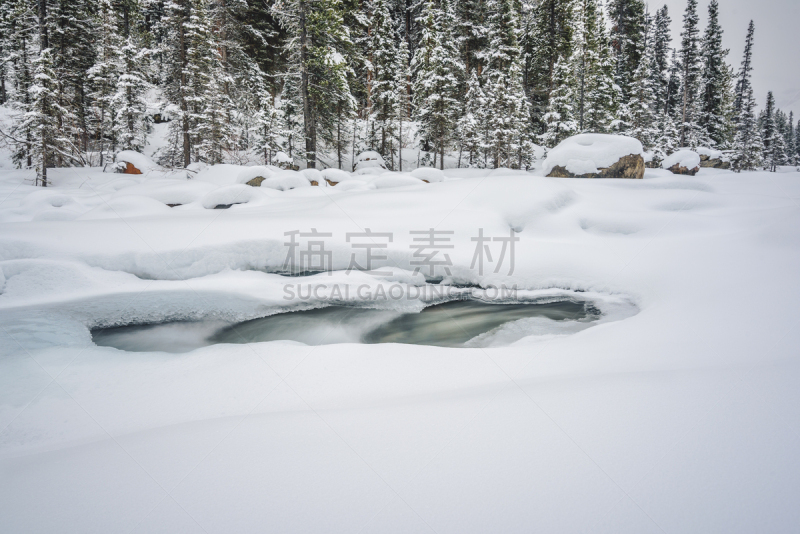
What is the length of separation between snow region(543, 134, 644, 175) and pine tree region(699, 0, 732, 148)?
2535 cm

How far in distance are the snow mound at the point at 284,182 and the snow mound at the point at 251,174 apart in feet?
1.04

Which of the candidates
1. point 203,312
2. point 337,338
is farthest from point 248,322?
point 337,338

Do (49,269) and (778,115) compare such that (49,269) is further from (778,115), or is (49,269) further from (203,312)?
(778,115)

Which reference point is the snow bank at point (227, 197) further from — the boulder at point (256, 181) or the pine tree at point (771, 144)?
the pine tree at point (771, 144)

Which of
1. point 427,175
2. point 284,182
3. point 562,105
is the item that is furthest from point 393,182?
point 562,105

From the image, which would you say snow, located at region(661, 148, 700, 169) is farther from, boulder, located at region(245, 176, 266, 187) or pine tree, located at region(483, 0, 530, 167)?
boulder, located at region(245, 176, 266, 187)

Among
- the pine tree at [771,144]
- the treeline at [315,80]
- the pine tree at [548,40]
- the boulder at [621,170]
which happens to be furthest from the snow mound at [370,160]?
the pine tree at [771,144]

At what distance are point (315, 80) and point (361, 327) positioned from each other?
13.8 meters

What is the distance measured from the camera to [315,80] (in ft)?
47.0

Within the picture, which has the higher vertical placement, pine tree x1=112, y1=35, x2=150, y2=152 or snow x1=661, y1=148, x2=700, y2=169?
pine tree x1=112, y1=35, x2=150, y2=152

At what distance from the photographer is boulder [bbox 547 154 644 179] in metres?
11.3

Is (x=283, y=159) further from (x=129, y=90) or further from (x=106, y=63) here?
(x=106, y=63)

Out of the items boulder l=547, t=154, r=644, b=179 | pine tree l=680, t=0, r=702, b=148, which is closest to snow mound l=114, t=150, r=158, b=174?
boulder l=547, t=154, r=644, b=179

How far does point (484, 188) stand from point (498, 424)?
19.2 ft
